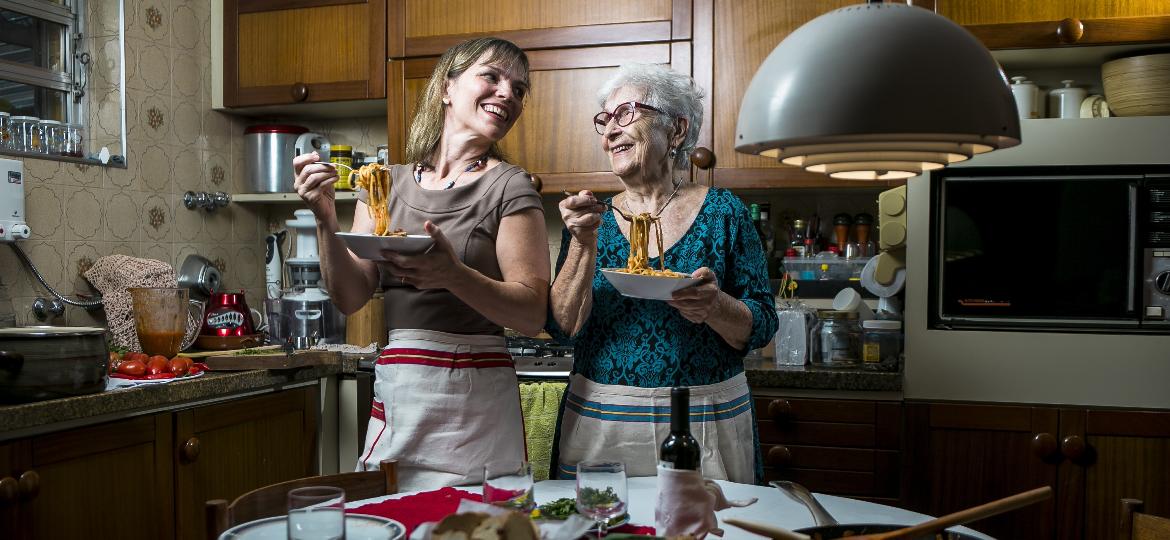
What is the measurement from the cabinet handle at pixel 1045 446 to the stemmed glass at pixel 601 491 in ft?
5.98

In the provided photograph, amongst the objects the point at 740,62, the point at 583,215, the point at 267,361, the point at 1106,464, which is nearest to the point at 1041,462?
the point at 1106,464

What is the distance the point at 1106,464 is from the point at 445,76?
204cm

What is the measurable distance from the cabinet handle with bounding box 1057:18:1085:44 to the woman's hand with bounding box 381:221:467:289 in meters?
2.04

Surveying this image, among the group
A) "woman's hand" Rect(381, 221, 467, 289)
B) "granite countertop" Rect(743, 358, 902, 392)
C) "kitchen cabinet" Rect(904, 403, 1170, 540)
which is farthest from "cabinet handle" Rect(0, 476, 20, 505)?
"kitchen cabinet" Rect(904, 403, 1170, 540)

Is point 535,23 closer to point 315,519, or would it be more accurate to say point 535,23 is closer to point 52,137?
point 52,137

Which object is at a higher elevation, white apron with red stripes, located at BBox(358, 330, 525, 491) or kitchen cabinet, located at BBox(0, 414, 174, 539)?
white apron with red stripes, located at BBox(358, 330, 525, 491)

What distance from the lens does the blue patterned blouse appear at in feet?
5.39

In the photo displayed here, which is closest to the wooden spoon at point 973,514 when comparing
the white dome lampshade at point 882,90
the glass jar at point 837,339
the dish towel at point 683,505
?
the dish towel at point 683,505

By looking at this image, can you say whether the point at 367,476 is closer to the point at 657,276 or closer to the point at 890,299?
the point at 657,276

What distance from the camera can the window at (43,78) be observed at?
2.74 meters

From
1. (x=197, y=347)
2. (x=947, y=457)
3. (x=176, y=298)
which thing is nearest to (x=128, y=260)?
(x=197, y=347)

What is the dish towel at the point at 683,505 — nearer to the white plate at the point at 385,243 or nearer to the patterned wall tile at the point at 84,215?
the white plate at the point at 385,243

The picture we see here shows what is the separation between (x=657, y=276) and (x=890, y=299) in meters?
1.62

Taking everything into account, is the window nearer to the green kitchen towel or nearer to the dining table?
the green kitchen towel
